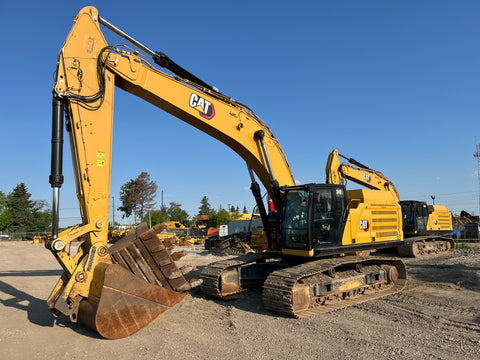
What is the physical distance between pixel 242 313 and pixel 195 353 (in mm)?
2192

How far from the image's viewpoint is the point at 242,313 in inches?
271

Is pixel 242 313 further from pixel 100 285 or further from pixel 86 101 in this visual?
pixel 86 101

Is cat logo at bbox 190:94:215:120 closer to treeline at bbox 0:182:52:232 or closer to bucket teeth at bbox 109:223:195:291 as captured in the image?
bucket teeth at bbox 109:223:195:291

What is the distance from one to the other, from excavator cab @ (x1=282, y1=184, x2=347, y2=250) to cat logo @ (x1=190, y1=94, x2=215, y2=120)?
2367mm

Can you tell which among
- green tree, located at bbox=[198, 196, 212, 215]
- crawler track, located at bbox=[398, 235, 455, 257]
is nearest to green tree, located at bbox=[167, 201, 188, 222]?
green tree, located at bbox=[198, 196, 212, 215]

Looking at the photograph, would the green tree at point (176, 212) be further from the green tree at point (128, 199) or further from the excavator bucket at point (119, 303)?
the excavator bucket at point (119, 303)

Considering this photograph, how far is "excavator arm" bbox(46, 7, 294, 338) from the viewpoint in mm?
5184

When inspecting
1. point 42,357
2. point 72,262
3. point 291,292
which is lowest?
point 42,357

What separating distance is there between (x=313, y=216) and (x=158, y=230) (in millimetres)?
3261

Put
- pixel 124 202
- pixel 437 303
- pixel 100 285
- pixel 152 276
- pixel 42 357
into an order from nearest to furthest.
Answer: pixel 42 357 < pixel 100 285 < pixel 152 276 < pixel 437 303 < pixel 124 202

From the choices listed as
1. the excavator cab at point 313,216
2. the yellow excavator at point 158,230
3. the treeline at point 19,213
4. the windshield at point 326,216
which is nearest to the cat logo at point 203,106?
the yellow excavator at point 158,230

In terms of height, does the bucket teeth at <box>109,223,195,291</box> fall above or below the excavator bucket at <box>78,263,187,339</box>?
above

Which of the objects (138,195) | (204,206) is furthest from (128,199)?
(204,206)

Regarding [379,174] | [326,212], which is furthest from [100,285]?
[379,174]
